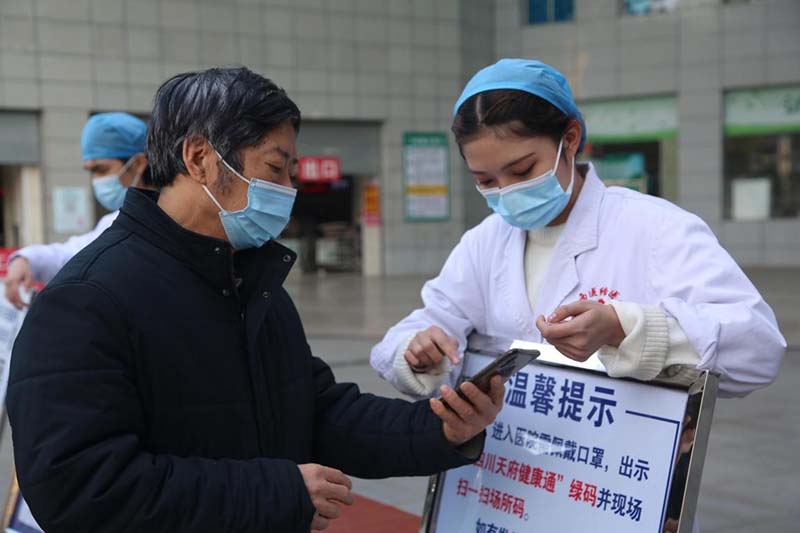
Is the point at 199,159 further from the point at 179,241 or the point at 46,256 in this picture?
the point at 46,256

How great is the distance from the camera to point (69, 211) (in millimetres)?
16141

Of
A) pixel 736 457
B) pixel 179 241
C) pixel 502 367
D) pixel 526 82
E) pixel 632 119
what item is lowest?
pixel 736 457

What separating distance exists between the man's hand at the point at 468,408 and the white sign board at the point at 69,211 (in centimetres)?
1536

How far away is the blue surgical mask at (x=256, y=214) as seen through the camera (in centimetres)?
180

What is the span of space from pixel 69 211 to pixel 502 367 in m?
15.8

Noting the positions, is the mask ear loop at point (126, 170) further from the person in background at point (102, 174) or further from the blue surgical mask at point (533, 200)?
the blue surgical mask at point (533, 200)

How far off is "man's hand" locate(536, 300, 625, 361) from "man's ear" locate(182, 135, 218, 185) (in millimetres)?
742

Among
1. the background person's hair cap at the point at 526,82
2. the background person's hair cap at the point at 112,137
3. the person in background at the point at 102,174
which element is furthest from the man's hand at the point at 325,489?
the background person's hair cap at the point at 112,137

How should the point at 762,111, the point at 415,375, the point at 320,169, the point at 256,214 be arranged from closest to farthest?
the point at 256,214 < the point at 415,375 < the point at 762,111 < the point at 320,169

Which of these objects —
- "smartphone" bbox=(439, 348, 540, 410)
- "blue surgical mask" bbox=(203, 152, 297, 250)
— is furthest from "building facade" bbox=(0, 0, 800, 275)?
"smartphone" bbox=(439, 348, 540, 410)

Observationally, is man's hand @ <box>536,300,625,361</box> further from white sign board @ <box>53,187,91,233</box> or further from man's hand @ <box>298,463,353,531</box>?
white sign board @ <box>53,187,91,233</box>

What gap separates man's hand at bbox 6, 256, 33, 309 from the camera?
157 inches

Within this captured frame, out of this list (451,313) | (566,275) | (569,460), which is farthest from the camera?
(451,313)

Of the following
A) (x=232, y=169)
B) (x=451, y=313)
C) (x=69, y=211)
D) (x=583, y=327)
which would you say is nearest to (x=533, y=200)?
(x=451, y=313)
